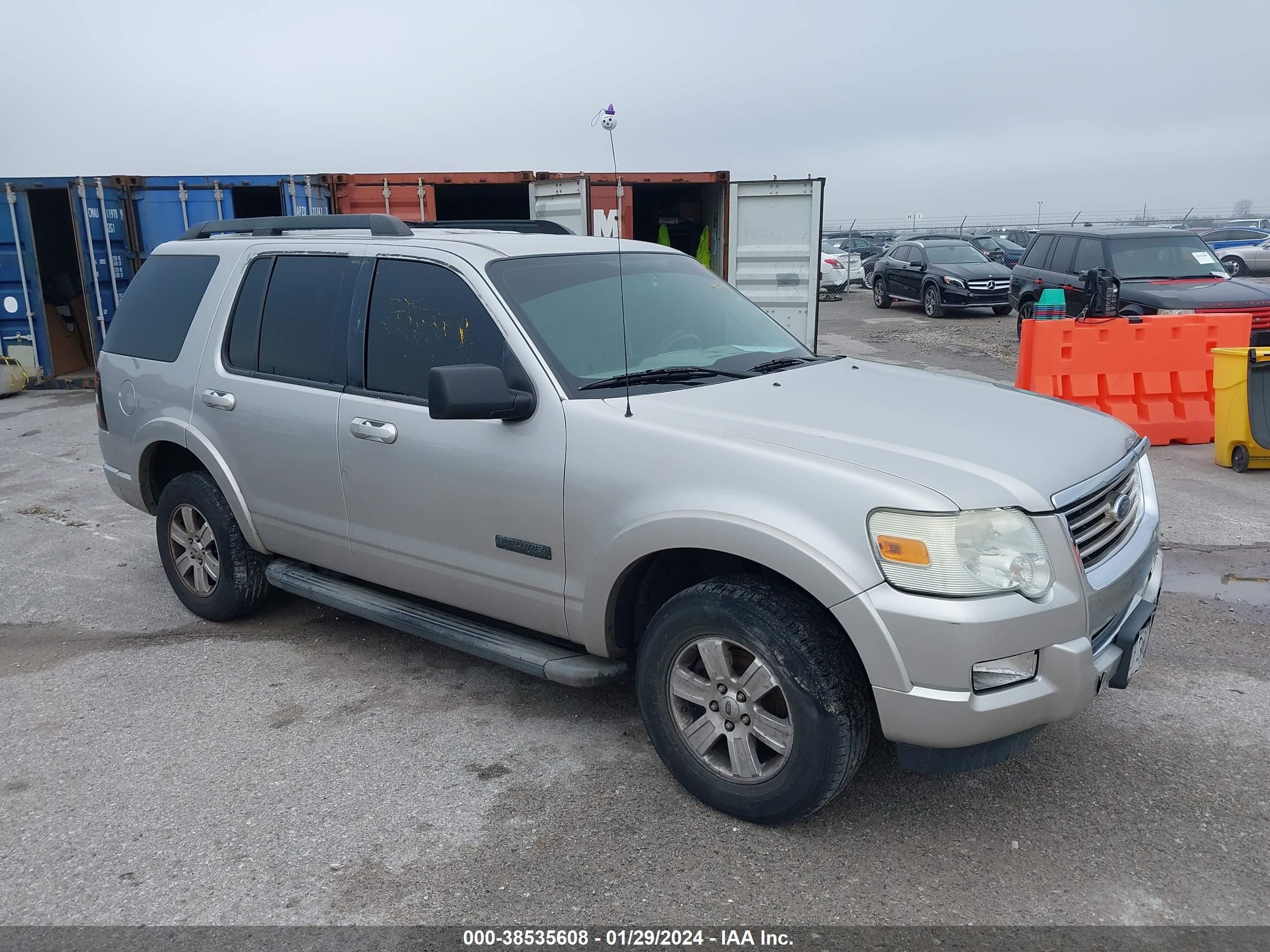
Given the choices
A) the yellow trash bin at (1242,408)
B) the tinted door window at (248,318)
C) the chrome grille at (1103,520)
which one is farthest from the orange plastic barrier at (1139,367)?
the tinted door window at (248,318)

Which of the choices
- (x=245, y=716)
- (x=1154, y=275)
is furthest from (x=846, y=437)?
(x=1154, y=275)

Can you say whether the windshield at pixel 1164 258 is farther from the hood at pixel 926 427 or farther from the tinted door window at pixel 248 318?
the tinted door window at pixel 248 318

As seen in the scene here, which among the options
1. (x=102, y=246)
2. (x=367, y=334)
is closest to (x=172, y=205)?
(x=102, y=246)

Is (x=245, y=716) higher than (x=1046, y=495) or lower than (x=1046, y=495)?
lower

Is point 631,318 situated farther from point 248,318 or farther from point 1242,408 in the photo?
point 1242,408

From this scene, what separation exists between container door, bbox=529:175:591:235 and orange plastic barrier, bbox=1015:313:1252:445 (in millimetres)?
5515

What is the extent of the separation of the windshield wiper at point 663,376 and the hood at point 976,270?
1826 centimetres

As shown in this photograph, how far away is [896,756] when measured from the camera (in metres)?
3.77

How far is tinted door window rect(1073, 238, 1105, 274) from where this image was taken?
13.3 metres

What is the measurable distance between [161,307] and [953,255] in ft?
65.5

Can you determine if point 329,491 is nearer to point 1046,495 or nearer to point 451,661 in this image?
point 451,661

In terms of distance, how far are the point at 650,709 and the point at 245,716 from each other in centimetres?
184

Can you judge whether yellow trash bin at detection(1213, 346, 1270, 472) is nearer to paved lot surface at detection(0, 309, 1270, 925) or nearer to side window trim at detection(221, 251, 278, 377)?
paved lot surface at detection(0, 309, 1270, 925)

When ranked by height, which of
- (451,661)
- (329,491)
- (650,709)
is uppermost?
(329,491)
